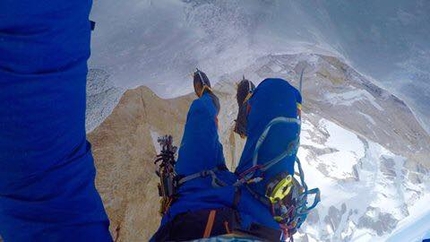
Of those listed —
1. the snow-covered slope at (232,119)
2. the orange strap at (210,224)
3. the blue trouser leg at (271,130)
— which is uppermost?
the orange strap at (210,224)

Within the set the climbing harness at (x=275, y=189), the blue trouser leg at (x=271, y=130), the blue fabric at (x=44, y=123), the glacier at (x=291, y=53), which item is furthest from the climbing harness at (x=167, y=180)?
the glacier at (x=291, y=53)

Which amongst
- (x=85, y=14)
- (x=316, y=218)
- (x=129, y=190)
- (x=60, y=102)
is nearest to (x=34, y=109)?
(x=60, y=102)

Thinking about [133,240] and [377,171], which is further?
[377,171]

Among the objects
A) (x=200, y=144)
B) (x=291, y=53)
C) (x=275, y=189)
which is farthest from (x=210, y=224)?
A: (x=291, y=53)

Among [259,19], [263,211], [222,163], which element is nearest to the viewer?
[263,211]

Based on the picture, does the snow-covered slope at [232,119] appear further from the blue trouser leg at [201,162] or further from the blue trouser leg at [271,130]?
the blue trouser leg at [271,130]

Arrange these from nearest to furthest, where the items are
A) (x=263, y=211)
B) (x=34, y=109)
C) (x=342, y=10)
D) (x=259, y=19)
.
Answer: (x=34, y=109) < (x=263, y=211) < (x=342, y=10) < (x=259, y=19)

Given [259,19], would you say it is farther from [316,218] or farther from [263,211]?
[316,218]
